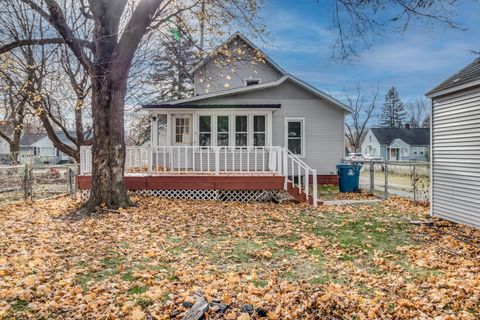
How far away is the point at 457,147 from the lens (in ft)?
27.9

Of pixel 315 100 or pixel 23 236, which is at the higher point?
pixel 315 100

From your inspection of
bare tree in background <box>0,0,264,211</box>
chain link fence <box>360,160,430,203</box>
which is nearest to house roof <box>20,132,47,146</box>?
bare tree in background <box>0,0,264,211</box>

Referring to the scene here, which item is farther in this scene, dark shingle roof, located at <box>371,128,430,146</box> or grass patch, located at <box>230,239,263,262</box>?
dark shingle roof, located at <box>371,128,430,146</box>

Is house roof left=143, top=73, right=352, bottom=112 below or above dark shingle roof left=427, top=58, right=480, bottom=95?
above

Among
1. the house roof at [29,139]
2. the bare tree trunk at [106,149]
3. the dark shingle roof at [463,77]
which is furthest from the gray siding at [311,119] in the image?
the house roof at [29,139]

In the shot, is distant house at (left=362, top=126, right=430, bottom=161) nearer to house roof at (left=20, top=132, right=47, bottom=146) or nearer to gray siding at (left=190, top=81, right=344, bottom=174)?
gray siding at (left=190, top=81, right=344, bottom=174)

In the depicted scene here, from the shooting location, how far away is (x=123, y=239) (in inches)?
257

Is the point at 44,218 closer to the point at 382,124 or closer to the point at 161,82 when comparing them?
the point at 161,82

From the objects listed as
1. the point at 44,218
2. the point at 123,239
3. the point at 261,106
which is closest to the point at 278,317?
the point at 123,239

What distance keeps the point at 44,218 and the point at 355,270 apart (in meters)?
7.23

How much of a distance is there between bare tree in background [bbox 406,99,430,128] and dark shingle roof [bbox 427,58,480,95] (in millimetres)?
67846

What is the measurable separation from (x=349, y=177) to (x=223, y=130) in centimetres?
555

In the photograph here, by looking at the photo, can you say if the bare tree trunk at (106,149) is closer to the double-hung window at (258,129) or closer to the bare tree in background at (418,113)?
the double-hung window at (258,129)

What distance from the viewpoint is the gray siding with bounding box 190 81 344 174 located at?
54.0ft
